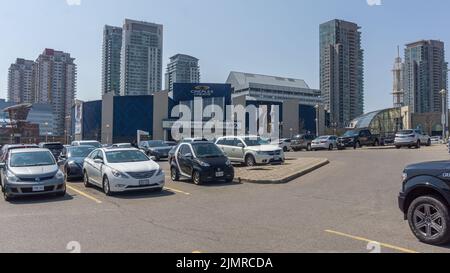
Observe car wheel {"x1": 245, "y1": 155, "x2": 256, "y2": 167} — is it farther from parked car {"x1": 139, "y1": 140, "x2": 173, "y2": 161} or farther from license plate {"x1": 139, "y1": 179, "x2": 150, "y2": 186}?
parked car {"x1": 139, "y1": 140, "x2": 173, "y2": 161}

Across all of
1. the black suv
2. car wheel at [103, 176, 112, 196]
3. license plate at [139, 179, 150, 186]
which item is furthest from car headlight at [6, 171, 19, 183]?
the black suv

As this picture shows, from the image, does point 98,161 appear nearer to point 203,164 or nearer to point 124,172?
point 124,172

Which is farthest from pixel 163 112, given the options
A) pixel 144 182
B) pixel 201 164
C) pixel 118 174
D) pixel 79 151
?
pixel 144 182

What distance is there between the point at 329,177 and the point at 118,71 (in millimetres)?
101861

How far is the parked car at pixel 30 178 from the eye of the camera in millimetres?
12594

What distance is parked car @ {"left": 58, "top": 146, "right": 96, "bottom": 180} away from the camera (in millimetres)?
18353

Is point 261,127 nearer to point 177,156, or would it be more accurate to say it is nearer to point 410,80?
point 410,80

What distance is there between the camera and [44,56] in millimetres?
120938

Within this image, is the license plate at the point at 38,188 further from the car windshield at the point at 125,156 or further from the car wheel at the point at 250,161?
the car wheel at the point at 250,161

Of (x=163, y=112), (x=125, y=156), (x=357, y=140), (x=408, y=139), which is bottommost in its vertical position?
(x=125, y=156)

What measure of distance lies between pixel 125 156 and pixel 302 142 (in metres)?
31.8

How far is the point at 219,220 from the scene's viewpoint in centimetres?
897

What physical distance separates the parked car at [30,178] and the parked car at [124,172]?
4.46 feet
